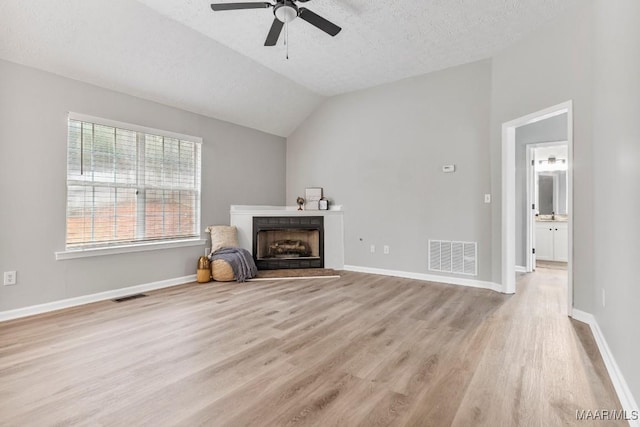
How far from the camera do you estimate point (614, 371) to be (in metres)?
1.94

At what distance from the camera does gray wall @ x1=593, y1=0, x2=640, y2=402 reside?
163 cm

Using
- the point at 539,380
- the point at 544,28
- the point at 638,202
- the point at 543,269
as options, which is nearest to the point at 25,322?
the point at 539,380

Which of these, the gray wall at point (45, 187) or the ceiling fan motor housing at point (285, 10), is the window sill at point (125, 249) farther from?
the ceiling fan motor housing at point (285, 10)

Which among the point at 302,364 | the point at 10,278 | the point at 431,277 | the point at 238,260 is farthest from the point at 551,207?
the point at 10,278

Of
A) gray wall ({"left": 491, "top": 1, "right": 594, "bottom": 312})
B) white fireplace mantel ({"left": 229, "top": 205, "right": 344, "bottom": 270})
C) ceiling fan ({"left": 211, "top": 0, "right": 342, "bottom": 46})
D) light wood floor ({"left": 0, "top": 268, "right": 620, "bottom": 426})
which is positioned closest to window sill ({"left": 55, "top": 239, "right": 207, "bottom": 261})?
light wood floor ({"left": 0, "top": 268, "right": 620, "bottom": 426})

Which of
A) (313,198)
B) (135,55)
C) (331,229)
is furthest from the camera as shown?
(313,198)

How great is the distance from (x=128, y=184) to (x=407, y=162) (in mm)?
3911

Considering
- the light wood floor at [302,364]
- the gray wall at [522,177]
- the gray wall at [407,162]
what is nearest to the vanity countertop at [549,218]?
the gray wall at [522,177]

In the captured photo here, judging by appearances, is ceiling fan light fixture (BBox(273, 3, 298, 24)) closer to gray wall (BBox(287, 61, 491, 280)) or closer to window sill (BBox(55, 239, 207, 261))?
gray wall (BBox(287, 61, 491, 280))

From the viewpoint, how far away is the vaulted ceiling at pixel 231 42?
3012 mm

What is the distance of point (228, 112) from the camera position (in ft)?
16.4

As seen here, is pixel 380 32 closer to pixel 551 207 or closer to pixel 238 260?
pixel 238 260

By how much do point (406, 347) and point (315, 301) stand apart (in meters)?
1.42

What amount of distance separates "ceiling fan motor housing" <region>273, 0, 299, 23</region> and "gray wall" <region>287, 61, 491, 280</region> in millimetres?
2762
